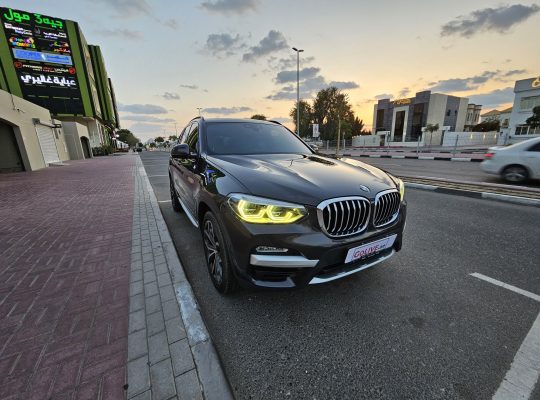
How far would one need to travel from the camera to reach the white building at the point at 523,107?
32.3 meters

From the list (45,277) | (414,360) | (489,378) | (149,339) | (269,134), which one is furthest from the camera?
(269,134)

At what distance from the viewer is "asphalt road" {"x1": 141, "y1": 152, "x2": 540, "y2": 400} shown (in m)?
1.61

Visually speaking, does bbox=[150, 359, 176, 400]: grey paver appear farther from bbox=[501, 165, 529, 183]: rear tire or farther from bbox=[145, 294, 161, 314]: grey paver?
bbox=[501, 165, 529, 183]: rear tire

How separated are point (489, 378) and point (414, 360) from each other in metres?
0.43

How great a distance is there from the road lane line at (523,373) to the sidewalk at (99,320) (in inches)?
69.5

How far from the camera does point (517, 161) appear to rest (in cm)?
733

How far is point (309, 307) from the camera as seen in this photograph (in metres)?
2.33

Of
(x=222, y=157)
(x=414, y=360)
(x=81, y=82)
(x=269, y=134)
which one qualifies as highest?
(x=81, y=82)

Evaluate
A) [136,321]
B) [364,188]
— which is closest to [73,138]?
[136,321]

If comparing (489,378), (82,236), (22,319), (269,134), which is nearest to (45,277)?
(22,319)

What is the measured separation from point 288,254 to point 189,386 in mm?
1058

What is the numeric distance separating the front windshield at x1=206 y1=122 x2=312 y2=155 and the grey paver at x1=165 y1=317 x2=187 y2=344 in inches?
73.5

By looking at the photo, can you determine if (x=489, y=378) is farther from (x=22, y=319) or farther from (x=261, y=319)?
(x=22, y=319)

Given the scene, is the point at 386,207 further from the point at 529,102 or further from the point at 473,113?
the point at 473,113
